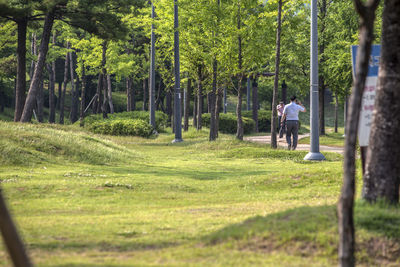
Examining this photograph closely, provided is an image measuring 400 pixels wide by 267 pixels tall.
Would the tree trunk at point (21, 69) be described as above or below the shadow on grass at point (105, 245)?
above

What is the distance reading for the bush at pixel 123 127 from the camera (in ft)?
112

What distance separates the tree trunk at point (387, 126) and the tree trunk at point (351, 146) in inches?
71.8

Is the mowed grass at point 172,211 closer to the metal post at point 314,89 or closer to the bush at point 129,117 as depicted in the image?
the metal post at point 314,89

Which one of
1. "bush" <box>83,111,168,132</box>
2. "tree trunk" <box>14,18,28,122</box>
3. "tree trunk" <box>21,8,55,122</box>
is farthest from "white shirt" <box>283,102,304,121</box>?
"bush" <box>83,111,168,132</box>

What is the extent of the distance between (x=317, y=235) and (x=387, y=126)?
1869 mm

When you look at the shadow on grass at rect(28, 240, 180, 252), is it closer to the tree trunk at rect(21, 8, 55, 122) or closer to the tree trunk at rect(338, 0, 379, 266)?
the tree trunk at rect(338, 0, 379, 266)

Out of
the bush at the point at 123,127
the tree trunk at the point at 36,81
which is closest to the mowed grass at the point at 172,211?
the tree trunk at the point at 36,81

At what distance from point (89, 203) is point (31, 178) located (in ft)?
10.1

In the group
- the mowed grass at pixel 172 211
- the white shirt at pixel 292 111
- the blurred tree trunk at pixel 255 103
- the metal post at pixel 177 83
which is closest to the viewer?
the mowed grass at pixel 172 211

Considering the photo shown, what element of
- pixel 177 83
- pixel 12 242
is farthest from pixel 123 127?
pixel 12 242

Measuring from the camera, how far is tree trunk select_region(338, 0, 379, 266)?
5.60m

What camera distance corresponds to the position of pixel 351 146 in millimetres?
5770

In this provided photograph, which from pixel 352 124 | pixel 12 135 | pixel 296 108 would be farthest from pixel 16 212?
pixel 296 108

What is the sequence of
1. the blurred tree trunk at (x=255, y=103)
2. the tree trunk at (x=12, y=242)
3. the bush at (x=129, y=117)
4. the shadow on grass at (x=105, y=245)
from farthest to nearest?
the blurred tree trunk at (x=255, y=103)
the bush at (x=129, y=117)
the shadow on grass at (x=105, y=245)
the tree trunk at (x=12, y=242)
